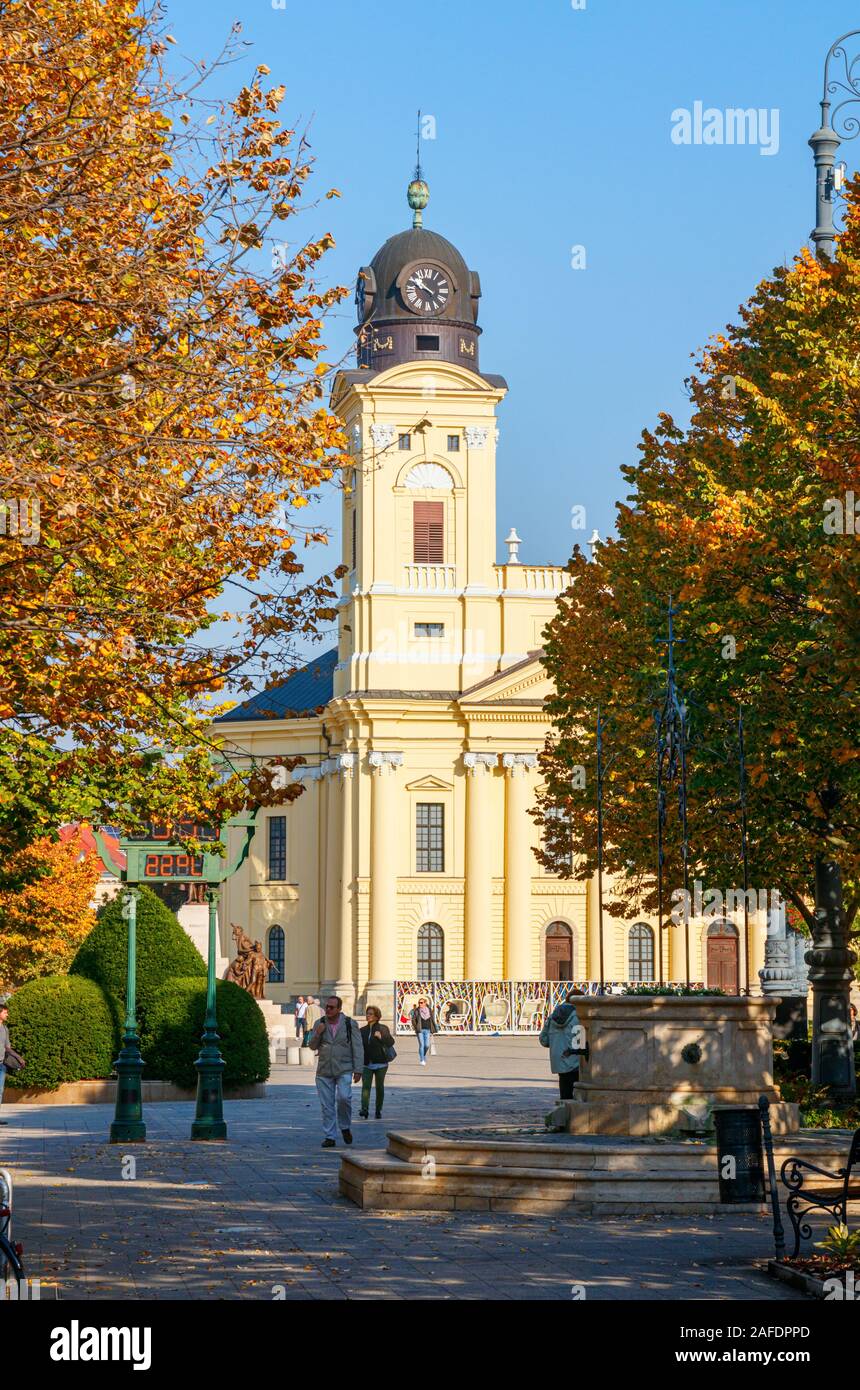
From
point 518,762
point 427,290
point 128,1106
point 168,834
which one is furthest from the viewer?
point 427,290

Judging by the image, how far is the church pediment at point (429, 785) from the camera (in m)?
77.1

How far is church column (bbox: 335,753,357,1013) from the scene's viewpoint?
→ 75.5 meters

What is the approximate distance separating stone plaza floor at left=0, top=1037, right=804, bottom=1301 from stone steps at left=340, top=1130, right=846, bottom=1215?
238mm

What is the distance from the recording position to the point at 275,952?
8219 centimetres

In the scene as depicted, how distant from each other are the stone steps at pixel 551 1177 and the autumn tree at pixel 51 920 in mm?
43397

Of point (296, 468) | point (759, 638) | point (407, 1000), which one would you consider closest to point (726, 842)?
point (759, 638)

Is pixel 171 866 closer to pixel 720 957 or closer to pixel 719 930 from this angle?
pixel 719 930

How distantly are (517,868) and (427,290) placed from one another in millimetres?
22078

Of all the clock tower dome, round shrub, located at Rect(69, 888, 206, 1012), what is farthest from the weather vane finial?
round shrub, located at Rect(69, 888, 206, 1012)

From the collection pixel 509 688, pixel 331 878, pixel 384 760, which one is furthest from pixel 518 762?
pixel 331 878

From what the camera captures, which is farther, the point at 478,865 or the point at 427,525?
the point at 427,525

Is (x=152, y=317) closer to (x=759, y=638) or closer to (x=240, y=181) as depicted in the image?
(x=240, y=181)

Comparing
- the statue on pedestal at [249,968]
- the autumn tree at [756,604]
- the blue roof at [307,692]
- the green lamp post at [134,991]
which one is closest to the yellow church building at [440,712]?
the blue roof at [307,692]

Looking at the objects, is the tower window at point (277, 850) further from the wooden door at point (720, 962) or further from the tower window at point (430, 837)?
the wooden door at point (720, 962)
